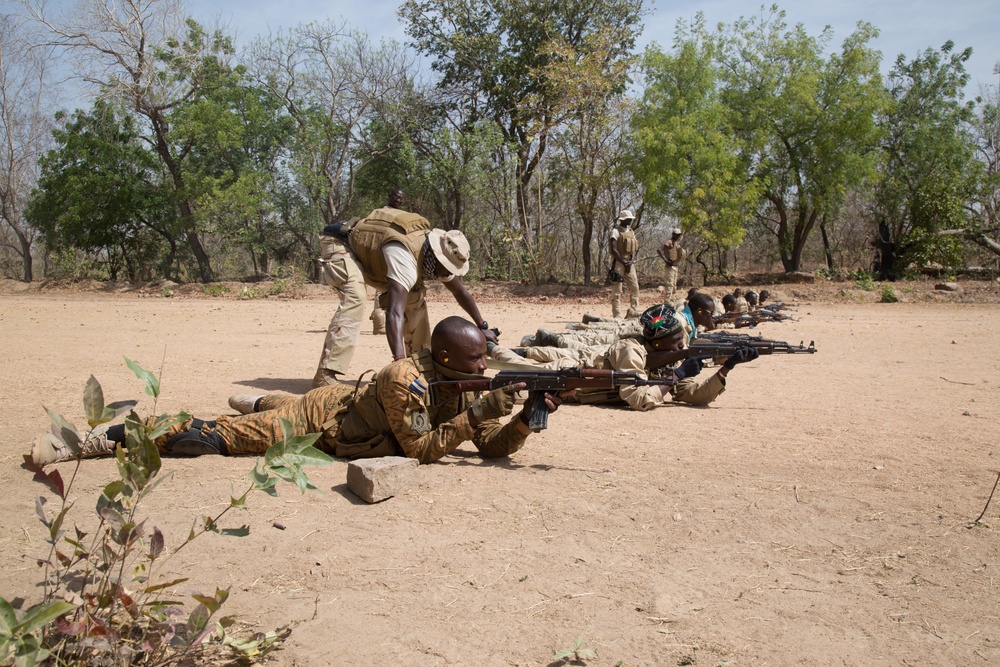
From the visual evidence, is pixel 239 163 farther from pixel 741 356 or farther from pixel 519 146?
pixel 741 356

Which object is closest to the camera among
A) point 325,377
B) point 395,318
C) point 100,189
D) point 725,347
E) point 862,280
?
point 395,318

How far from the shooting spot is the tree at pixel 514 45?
23672 millimetres

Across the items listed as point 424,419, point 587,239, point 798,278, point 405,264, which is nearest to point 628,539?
point 424,419

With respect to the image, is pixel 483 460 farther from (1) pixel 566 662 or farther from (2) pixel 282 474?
(2) pixel 282 474

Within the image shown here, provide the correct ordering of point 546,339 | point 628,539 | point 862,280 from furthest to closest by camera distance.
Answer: point 862,280
point 546,339
point 628,539

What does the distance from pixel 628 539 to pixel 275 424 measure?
7.18ft

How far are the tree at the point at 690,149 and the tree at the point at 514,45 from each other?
2857 mm

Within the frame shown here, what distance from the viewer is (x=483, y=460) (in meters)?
4.58

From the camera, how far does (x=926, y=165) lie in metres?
23.5

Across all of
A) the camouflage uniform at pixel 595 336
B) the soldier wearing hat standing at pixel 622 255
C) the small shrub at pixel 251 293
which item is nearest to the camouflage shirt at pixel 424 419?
the camouflage uniform at pixel 595 336

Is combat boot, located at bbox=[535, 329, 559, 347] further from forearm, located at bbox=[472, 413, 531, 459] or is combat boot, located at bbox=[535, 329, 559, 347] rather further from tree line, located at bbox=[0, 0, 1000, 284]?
tree line, located at bbox=[0, 0, 1000, 284]

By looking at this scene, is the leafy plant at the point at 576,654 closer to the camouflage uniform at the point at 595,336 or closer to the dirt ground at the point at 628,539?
the dirt ground at the point at 628,539

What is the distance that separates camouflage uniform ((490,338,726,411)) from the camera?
6.10 metres

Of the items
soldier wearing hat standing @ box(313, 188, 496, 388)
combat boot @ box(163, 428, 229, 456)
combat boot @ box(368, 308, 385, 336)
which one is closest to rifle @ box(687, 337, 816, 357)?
soldier wearing hat standing @ box(313, 188, 496, 388)
